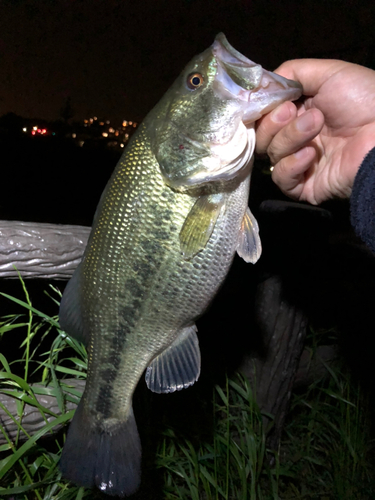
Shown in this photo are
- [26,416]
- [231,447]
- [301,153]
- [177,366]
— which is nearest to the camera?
[177,366]

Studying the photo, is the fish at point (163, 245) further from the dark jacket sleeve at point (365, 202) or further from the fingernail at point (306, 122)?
the dark jacket sleeve at point (365, 202)

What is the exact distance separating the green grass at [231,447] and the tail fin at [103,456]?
1.22 feet

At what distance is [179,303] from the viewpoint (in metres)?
1.52

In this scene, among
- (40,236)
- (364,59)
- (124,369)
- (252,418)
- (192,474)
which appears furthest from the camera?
(364,59)

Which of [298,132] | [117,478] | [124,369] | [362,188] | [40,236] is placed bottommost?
[117,478]

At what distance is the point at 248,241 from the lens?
5.10 feet

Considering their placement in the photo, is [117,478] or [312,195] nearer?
[117,478]

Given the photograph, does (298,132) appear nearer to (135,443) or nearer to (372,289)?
(135,443)

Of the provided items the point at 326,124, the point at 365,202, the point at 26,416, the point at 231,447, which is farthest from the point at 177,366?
the point at 326,124

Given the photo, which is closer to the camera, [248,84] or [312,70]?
[248,84]

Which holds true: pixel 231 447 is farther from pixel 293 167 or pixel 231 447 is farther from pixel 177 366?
pixel 293 167

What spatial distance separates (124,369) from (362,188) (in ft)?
4.45

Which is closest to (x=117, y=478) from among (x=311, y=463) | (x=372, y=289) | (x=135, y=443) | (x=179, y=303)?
(x=135, y=443)

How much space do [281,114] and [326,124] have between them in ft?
1.81
